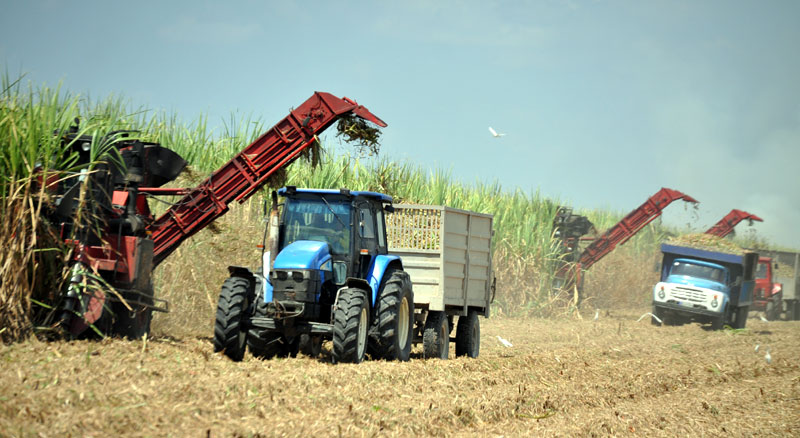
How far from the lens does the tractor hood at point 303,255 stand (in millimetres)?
8844

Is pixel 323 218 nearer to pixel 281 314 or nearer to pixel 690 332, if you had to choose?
pixel 281 314

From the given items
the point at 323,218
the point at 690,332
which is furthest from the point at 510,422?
the point at 690,332

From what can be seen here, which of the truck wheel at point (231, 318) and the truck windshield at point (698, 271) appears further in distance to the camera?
the truck windshield at point (698, 271)

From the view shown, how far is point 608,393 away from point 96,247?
5.77 meters

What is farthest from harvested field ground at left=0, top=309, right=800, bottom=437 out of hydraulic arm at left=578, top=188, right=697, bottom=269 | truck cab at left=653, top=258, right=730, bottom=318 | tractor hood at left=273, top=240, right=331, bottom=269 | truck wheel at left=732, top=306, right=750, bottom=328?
hydraulic arm at left=578, top=188, right=697, bottom=269

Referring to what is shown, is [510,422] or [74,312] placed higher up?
[74,312]

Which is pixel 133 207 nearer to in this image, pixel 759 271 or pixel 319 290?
pixel 319 290

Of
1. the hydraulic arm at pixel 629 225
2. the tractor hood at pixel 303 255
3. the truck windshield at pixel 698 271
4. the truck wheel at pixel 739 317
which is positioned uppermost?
the hydraulic arm at pixel 629 225

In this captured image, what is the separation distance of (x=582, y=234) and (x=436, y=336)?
46.0ft

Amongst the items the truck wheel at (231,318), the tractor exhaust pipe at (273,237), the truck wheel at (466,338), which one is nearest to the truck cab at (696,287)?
the truck wheel at (466,338)

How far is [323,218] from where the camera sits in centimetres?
957

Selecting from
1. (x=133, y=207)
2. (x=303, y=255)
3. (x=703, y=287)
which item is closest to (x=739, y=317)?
(x=703, y=287)

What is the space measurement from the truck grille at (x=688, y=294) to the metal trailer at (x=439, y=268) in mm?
10704

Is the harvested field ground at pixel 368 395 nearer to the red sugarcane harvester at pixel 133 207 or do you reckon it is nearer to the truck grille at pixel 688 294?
the red sugarcane harvester at pixel 133 207
